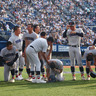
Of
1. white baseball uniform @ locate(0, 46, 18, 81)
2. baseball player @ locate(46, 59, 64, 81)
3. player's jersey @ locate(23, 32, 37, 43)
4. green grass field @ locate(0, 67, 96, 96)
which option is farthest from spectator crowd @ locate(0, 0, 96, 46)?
green grass field @ locate(0, 67, 96, 96)

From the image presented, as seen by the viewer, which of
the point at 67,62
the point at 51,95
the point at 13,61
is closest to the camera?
the point at 51,95

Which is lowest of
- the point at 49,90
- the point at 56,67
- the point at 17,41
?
the point at 49,90

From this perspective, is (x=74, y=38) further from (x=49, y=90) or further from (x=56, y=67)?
(x=49, y=90)

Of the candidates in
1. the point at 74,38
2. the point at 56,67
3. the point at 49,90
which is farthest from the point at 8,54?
the point at 49,90

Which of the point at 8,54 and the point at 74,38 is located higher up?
the point at 74,38

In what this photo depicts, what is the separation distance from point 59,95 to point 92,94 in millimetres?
709

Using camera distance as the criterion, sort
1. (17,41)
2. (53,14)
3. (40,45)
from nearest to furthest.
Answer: (40,45) < (17,41) < (53,14)

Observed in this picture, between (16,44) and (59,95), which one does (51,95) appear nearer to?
(59,95)

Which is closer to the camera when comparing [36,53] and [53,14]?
[36,53]

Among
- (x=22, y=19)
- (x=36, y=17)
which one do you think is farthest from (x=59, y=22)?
(x=22, y=19)

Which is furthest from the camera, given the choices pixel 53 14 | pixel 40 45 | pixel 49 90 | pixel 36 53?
pixel 53 14

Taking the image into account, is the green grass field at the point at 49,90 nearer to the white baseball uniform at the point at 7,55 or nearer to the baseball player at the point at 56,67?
the baseball player at the point at 56,67

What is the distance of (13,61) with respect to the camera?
7988 millimetres

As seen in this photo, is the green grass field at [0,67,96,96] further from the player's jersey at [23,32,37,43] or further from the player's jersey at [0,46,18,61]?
the player's jersey at [23,32,37,43]
